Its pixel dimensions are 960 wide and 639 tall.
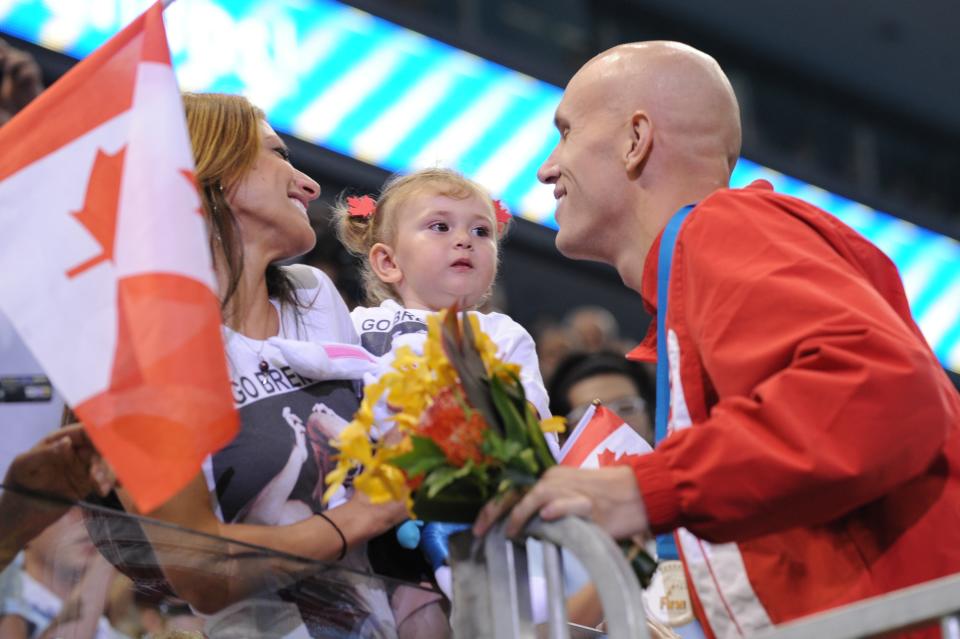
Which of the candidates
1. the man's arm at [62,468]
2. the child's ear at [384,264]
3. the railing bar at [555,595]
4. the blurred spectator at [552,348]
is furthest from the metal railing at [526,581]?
the blurred spectator at [552,348]

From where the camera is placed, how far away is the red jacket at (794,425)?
7.10ft

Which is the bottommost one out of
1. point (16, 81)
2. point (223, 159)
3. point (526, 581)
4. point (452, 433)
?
point (16, 81)

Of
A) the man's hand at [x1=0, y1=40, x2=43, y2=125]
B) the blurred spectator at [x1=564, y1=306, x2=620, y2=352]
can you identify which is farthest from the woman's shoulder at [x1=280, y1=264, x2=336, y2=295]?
the blurred spectator at [x1=564, y1=306, x2=620, y2=352]

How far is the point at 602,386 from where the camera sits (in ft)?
17.4

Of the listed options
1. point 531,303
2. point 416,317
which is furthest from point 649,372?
point 531,303

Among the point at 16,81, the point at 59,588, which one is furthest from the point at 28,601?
the point at 16,81

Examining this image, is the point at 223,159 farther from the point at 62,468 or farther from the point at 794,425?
the point at 794,425

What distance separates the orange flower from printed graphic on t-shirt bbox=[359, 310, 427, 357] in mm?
1044

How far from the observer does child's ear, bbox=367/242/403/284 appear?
371 centimetres

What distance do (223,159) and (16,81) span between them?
170 centimetres

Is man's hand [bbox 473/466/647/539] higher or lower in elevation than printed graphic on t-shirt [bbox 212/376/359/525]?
higher

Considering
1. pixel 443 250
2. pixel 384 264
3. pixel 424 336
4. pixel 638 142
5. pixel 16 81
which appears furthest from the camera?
pixel 16 81

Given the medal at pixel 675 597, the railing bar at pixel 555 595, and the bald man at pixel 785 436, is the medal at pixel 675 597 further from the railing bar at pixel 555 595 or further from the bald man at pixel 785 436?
the railing bar at pixel 555 595

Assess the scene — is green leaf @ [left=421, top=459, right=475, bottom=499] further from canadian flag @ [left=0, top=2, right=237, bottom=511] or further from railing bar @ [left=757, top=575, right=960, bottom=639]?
railing bar @ [left=757, top=575, right=960, bottom=639]
